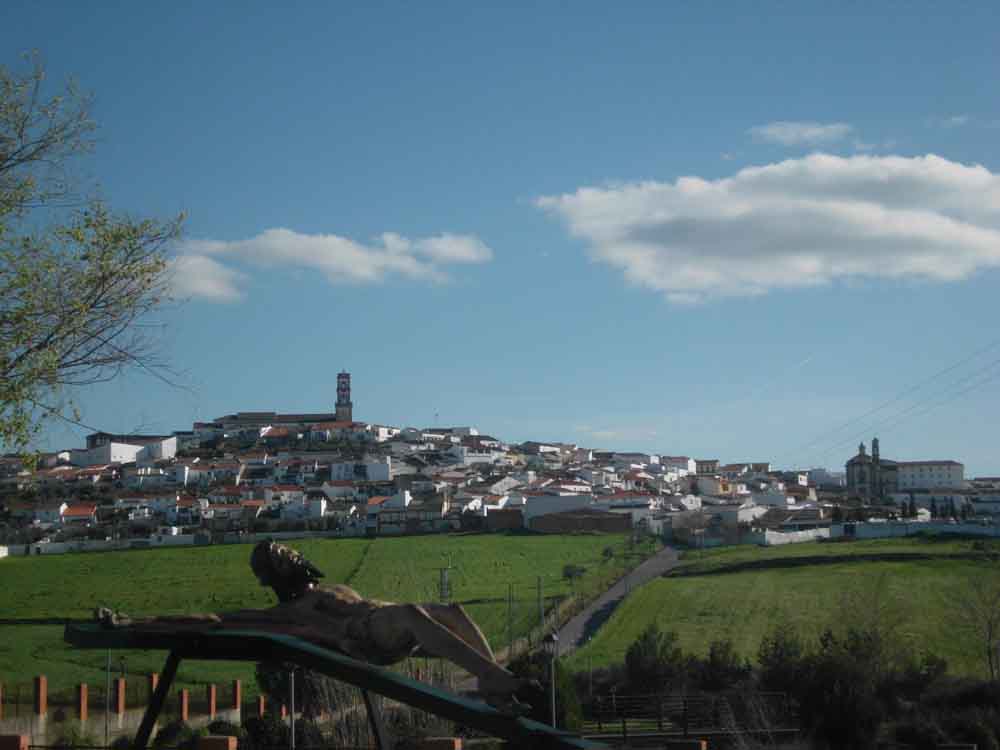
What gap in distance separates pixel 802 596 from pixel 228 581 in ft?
97.3

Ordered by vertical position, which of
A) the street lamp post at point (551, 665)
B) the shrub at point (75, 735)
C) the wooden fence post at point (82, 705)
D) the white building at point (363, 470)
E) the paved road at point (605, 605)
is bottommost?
the paved road at point (605, 605)

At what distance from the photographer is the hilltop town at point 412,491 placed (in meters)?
92.6

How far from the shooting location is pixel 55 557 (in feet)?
250

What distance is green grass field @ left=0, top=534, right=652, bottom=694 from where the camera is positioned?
36.1 m

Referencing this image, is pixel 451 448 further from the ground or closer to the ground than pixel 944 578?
further from the ground

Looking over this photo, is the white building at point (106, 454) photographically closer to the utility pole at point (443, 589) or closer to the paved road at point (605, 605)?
the paved road at point (605, 605)

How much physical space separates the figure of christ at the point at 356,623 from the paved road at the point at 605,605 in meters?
33.1

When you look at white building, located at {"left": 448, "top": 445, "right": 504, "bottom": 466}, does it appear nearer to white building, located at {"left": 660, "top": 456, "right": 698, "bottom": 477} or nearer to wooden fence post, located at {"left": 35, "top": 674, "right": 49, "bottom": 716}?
white building, located at {"left": 660, "top": 456, "right": 698, "bottom": 477}

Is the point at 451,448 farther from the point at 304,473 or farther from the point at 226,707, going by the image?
the point at 226,707

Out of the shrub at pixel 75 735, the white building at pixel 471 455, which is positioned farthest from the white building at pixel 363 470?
the shrub at pixel 75 735

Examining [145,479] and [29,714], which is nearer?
[29,714]

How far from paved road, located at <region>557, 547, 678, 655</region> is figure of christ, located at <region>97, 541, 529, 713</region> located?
1304 inches

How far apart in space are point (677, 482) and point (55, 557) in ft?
333

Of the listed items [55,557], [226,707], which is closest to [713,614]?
[226,707]
